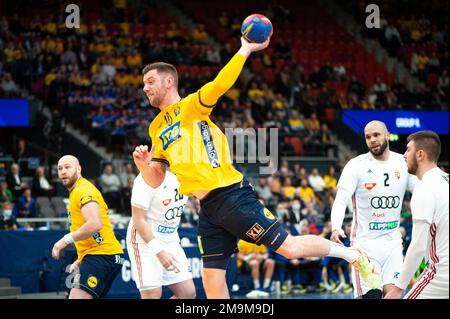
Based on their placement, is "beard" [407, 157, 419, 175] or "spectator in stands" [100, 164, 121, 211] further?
"spectator in stands" [100, 164, 121, 211]

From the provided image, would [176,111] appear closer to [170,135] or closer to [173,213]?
[170,135]

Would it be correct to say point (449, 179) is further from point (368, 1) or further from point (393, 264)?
point (368, 1)

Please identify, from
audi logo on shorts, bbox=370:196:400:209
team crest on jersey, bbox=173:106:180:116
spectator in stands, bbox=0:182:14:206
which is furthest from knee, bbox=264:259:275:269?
team crest on jersey, bbox=173:106:180:116

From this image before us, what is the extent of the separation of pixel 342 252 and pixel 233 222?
1.16 m

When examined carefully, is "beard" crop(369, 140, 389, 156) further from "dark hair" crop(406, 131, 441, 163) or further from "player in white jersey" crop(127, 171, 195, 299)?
"dark hair" crop(406, 131, 441, 163)

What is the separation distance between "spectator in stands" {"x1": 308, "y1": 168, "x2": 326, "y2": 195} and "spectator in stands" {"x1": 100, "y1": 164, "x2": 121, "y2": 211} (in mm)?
5674

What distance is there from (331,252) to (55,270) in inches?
356

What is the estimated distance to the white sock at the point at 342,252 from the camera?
318 inches

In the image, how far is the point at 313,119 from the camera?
26.9 metres

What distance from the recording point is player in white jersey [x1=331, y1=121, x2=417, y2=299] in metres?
9.80

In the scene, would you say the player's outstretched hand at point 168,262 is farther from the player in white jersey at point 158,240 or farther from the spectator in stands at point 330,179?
the spectator in stands at point 330,179

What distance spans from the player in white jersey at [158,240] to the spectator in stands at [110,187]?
9.36m
